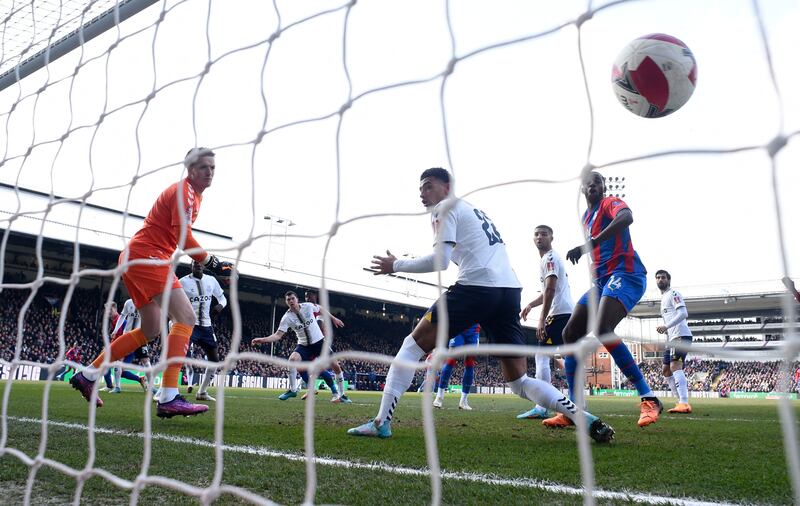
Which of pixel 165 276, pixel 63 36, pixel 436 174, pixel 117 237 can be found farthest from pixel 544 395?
pixel 117 237

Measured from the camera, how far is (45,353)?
23734mm

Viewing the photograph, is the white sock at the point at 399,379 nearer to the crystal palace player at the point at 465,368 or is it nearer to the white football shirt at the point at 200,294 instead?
the crystal palace player at the point at 465,368

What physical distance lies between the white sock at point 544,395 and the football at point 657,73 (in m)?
1.73

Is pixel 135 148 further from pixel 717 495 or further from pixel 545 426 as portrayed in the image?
pixel 545 426

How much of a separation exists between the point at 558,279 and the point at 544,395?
2652mm

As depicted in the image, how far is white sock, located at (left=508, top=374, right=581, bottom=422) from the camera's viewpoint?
3744 millimetres

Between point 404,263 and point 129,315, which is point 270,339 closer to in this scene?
point 129,315

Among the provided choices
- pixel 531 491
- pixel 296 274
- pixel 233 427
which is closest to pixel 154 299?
pixel 233 427

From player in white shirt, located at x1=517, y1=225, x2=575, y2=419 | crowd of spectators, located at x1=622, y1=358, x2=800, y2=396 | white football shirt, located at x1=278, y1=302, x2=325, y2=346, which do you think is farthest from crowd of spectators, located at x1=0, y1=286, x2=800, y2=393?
player in white shirt, located at x1=517, y1=225, x2=575, y2=419

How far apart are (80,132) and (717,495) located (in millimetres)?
3240

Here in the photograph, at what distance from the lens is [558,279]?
6.26 metres

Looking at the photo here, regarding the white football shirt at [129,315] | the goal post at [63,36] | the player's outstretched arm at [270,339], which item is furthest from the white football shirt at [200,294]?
the goal post at [63,36]

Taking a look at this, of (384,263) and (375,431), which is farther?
(375,431)

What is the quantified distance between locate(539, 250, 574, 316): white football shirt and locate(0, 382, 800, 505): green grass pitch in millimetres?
1801
